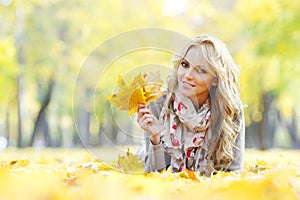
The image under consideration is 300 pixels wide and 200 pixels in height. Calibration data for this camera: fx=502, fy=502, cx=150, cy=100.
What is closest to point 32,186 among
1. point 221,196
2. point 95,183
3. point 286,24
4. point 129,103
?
point 95,183

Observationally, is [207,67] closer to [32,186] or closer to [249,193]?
[249,193]

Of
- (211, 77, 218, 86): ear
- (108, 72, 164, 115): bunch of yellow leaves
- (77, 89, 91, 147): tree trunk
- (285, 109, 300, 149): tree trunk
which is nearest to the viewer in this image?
(108, 72, 164, 115): bunch of yellow leaves

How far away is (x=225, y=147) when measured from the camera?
119 inches

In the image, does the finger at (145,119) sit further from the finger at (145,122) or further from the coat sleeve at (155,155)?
the coat sleeve at (155,155)

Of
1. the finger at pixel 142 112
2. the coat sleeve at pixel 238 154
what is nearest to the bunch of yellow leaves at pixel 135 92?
the finger at pixel 142 112

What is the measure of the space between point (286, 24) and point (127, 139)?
9235mm

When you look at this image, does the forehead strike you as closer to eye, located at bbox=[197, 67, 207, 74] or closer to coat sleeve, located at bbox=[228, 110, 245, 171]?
eye, located at bbox=[197, 67, 207, 74]

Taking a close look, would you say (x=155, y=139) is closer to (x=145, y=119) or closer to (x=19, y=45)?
(x=145, y=119)

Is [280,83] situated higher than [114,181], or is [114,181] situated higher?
[280,83]

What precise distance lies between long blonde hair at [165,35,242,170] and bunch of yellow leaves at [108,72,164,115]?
171 millimetres

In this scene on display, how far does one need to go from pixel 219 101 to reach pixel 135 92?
0.54m

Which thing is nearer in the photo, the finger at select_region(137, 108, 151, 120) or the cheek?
the finger at select_region(137, 108, 151, 120)

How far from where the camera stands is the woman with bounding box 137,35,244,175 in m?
2.94

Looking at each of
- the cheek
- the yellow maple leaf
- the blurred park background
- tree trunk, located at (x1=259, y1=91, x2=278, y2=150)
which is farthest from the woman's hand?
tree trunk, located at (x1=259, y1=91, x2=278, y2=150)
